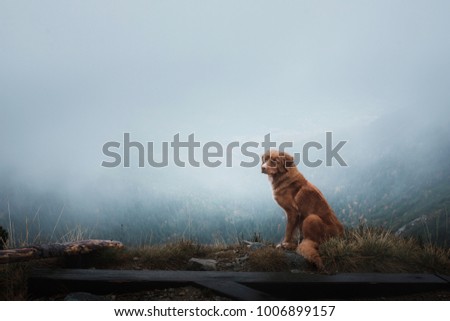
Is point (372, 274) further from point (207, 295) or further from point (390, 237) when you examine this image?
point (207, 295)

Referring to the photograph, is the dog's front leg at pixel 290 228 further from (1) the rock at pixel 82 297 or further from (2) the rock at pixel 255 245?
(1) the rock at pixel 82 297

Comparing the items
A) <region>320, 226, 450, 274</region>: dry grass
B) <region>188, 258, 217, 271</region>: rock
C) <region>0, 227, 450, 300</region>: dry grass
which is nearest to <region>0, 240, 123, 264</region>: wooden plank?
<region>0, 227, 450, 300</region>: dry grass

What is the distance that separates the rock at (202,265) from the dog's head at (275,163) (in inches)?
42.0

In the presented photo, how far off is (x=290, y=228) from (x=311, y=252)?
0.44 metres

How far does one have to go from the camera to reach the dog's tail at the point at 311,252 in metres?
4.63

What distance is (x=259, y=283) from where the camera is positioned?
4.07 meters

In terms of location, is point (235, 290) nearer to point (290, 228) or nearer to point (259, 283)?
point (259, 283)

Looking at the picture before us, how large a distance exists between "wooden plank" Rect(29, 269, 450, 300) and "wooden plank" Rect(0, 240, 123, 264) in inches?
9.4

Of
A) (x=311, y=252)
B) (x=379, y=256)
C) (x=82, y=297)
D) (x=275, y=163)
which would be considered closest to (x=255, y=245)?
(x=311, y=252)

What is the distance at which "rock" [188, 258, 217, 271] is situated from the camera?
495 cm
